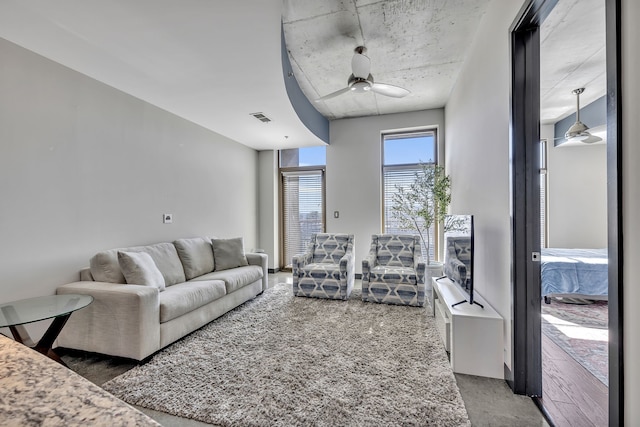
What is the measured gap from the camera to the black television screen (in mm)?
2346

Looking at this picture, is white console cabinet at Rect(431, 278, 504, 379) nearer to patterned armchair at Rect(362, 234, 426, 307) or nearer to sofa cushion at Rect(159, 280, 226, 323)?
patterned armchair at Rect(362, 234, 426, 307)

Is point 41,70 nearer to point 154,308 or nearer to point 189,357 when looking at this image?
point 154,308

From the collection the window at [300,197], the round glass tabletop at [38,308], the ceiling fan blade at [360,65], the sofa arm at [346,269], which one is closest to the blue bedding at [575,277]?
the sofa arm at [346,269]

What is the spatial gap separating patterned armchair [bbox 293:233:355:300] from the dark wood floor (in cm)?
226

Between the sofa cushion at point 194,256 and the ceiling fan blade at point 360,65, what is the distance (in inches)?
115

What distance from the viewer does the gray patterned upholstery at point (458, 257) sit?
7.99 ft

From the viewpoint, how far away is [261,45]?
2338mm

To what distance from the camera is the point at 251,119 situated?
13.1 ft

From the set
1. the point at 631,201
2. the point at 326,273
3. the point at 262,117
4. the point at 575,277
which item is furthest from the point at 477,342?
the point at 262,117

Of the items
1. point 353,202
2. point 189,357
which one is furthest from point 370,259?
point 189,357

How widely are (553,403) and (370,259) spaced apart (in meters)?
2.40

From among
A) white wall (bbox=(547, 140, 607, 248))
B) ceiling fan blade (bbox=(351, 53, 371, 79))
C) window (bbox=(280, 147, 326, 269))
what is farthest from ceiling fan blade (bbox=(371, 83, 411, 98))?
white wall (bbox=(547, 140, 607, 248))

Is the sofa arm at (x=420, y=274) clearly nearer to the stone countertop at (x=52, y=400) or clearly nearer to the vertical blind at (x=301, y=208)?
the vertical blind at (x=301, y=208)

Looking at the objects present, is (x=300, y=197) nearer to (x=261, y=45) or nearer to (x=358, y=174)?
(x=358, y=174)
